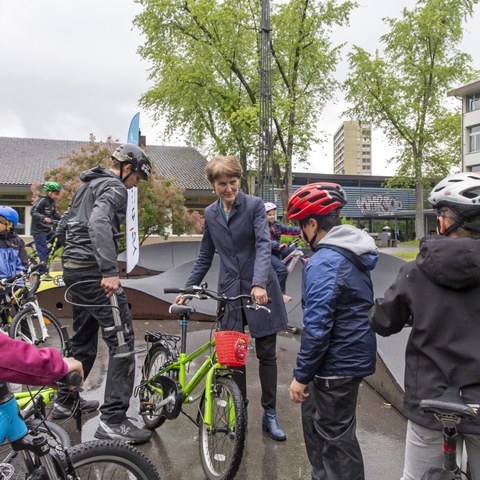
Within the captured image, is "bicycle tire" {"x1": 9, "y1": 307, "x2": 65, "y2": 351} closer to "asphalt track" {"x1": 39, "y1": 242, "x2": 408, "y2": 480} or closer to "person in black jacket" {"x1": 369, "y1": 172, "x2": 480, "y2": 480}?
"asphalt track" {"x1": 39, "y1": 242, "x2": 408, "y2": 480}

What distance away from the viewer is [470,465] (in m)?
1.87

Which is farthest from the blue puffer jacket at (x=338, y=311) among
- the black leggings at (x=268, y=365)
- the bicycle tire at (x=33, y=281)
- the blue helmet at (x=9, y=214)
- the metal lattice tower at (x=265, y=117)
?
the metal lattice tower at (x=265, y=117)

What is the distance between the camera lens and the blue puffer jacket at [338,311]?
2.20 m

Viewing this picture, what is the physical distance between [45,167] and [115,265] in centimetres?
3354

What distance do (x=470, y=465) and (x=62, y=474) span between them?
155 cm

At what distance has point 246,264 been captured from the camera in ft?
11.7

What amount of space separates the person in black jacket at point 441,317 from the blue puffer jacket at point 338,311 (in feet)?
0.80

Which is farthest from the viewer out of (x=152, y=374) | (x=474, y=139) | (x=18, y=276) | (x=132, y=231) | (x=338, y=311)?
(x=474, y=139)

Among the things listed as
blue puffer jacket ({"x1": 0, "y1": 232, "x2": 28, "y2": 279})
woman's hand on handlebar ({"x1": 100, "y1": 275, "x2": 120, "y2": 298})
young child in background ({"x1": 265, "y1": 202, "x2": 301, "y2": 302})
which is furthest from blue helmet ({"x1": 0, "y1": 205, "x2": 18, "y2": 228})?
young child in background ({"x1": 265, "y1": 202, "x2": 301, "y2": 302})

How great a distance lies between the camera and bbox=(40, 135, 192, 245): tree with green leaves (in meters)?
19.7

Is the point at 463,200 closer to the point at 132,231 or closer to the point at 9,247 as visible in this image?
the point at 132,231

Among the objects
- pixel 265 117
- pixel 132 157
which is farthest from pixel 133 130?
pixel 265 117

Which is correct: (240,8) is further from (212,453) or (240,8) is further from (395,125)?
(212,453)

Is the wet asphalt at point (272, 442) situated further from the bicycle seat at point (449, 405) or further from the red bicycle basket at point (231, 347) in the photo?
the bicycle seat at point (449, 405)
